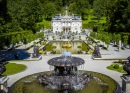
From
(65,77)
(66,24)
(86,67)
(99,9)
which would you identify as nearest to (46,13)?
(66,24)

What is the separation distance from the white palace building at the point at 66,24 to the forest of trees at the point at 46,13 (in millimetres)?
10059

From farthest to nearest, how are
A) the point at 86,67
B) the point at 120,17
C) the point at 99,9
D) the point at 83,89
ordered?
the point at 99,9 < the point at 120,17 < the point at 86,67 < the point at 83,89

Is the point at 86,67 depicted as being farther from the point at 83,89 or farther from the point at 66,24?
the point at 66,24

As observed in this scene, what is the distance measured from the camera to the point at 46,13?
389 feet

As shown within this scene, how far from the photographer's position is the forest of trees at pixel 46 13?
49469 mm

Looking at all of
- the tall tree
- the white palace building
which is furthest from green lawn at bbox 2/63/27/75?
the tall tree

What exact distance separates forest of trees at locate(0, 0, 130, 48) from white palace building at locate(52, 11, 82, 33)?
10059 millimetres

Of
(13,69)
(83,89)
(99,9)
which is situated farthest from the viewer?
(99,9)

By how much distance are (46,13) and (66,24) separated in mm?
26723

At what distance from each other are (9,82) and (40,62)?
427 inches

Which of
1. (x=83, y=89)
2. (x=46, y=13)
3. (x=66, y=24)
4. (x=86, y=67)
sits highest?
(x=46, y=13)

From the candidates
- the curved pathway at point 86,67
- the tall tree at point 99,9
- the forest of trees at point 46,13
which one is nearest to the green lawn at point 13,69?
the curved pathway at point 86,67

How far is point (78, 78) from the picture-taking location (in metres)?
21.6

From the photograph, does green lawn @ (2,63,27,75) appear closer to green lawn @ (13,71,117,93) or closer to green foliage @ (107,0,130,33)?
green lawn @ (13,71,117,93)
